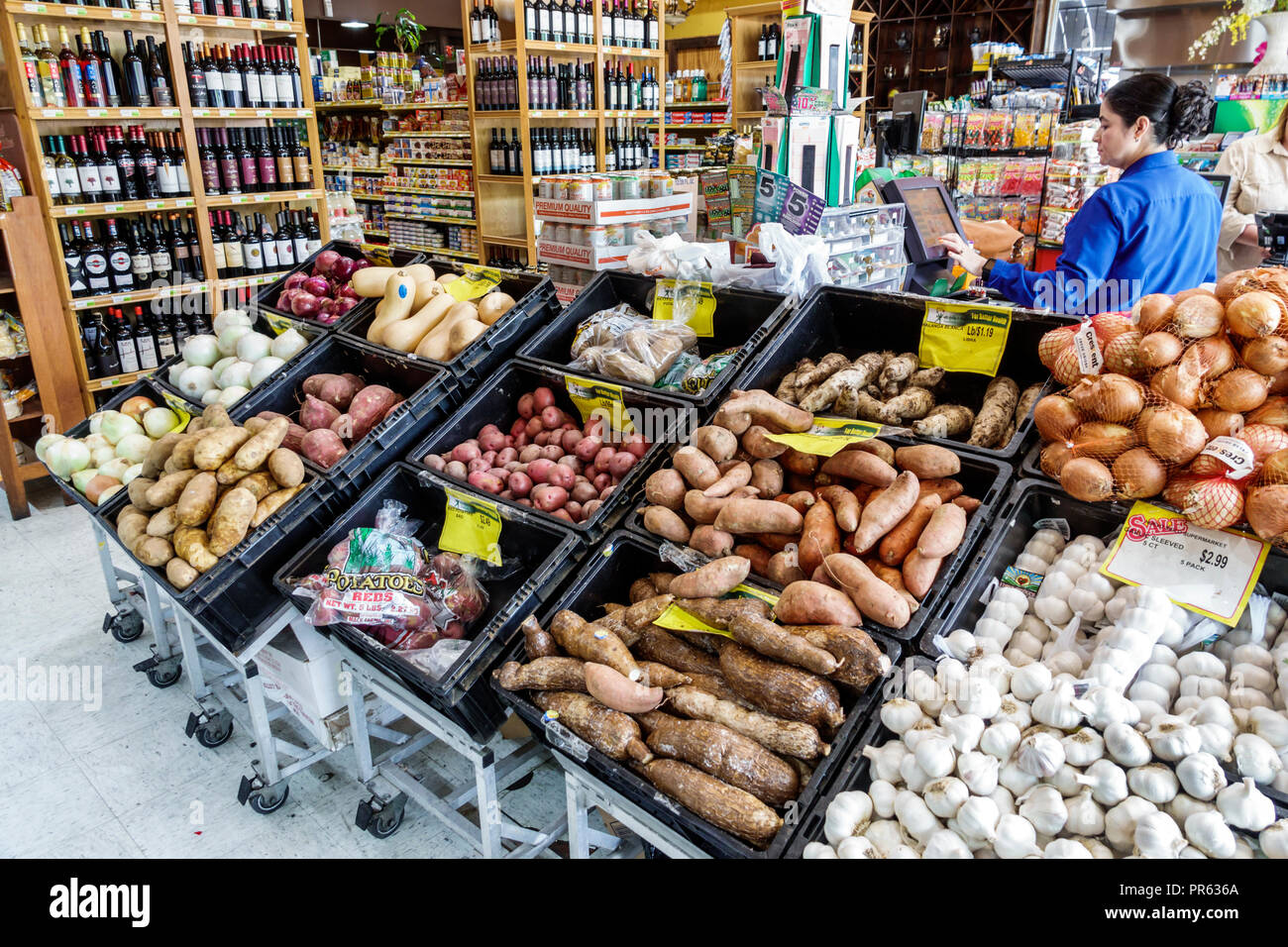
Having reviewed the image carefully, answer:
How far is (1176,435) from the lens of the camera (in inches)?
57.6

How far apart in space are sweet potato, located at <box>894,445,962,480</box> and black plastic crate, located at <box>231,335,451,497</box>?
4.64 feet

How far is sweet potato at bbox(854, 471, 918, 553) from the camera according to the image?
1.64 m

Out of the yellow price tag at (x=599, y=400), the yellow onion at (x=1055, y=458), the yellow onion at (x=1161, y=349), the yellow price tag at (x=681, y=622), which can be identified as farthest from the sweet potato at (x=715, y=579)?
the yellow onion at (x=1161, y=349)

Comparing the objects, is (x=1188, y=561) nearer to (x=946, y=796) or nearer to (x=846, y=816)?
(x=946, y=796)

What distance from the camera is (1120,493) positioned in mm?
1542

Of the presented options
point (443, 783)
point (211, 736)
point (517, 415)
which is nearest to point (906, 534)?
point (517, 415)

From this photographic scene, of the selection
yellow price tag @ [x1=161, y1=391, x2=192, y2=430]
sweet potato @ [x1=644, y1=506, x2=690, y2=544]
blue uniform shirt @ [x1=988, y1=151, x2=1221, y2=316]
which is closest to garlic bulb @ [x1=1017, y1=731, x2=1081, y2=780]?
sweet potato @ [x1=644, y1=506, x2=690, y2=544]

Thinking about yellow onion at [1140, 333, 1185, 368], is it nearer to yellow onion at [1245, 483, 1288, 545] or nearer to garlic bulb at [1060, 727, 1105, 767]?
yellow onion at [1245, 483, 1288, 545]

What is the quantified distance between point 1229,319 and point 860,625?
0.86m

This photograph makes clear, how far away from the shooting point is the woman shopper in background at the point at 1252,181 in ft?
13.9

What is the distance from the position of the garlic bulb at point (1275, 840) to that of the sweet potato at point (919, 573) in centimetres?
60
